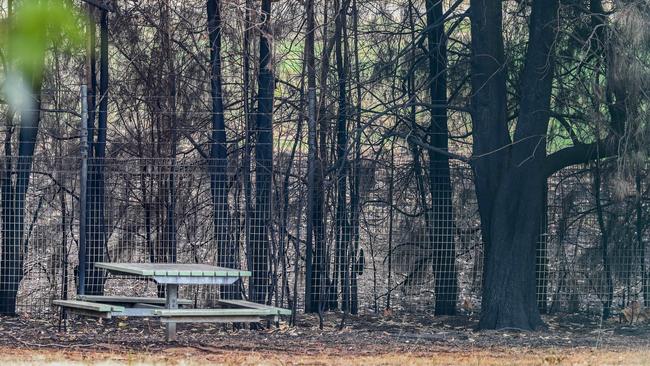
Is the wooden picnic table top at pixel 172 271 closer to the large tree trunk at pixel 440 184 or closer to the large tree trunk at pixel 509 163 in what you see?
the large tree trunk at pixel 509 163

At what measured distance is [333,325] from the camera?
10.9 m

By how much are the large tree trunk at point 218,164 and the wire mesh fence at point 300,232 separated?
0.03 meters

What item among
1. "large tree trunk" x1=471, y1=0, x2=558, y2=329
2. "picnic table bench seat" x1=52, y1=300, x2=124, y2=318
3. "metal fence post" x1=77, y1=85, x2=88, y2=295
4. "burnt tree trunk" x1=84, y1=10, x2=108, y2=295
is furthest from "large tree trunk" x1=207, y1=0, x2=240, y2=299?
"large tree trunk" x1=471, y1=0, x2=558, y2=329

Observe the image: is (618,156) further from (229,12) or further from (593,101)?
(229,12)

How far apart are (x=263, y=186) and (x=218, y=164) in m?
0.71

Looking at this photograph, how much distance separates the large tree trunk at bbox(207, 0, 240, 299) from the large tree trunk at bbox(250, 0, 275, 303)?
267mm

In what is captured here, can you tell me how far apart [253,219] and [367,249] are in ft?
6.25

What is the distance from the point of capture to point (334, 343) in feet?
29.7

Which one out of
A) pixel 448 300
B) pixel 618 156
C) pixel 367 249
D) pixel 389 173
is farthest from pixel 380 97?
pixel 618 156

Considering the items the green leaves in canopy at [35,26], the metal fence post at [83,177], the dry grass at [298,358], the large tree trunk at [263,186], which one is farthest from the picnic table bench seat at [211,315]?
the green leaves in canopy at [35,26]

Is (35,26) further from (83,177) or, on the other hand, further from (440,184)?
(440,184)

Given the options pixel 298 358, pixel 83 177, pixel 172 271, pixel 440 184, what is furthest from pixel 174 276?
pixel 440 184

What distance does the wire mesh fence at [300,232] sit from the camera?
1078 cm

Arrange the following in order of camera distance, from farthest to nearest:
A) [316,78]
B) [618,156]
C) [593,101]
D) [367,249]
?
[367,249] < [316,78] < [593,101] < [618,156]
